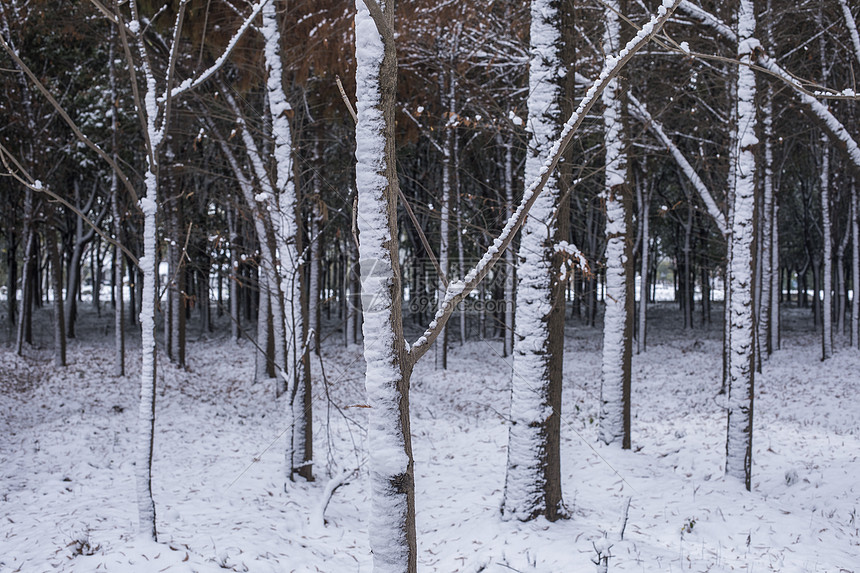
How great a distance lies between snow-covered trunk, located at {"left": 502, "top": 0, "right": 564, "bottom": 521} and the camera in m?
5.32

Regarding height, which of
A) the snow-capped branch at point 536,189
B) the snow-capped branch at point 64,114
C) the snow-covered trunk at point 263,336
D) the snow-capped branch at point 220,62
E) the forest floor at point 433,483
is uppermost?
the snow-capped branch at point 220,62

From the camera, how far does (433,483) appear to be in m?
7.29

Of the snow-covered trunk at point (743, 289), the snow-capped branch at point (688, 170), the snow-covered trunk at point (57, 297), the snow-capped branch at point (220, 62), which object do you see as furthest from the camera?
the snow-covered trunk at point (57, 297)

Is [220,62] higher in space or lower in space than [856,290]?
higher

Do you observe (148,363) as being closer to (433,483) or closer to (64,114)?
(64,114)

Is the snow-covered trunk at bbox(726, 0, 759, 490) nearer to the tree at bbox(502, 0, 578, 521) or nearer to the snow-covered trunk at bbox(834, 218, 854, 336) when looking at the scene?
the tree at bbox(502, 0, 578, 521)

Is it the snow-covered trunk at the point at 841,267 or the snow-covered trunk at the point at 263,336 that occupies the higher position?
the snow-covered trunk at the point at 841,267

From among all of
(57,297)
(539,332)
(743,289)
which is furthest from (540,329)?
(57,297)

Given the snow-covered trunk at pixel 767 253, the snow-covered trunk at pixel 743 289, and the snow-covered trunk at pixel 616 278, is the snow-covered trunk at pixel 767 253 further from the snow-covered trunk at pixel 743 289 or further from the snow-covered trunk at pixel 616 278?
the snow-covered trunk at pixel 743 289

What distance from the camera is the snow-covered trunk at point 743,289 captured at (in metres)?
6.54

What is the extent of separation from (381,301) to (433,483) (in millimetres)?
5738

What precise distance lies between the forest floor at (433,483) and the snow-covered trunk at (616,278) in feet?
1.59

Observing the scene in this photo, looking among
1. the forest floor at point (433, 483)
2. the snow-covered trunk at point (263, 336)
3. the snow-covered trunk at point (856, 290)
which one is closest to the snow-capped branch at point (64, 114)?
the forest floor at point (433, 483)

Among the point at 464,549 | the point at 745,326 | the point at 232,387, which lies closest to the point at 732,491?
the point at 745,326
